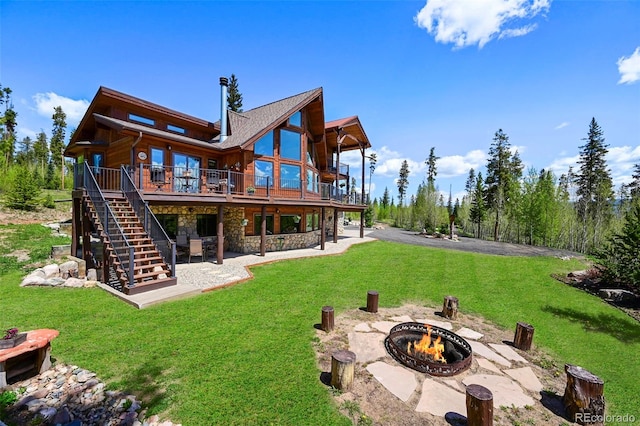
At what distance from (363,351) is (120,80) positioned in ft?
64.0

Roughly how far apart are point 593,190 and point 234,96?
43.0m

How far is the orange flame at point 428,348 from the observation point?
5309 millimetres

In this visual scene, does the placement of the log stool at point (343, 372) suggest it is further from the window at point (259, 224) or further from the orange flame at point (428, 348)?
the window at point (259, 224)

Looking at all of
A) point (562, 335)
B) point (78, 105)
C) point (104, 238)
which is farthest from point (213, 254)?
point (78, 105)

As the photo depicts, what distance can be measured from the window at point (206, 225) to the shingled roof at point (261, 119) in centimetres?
394

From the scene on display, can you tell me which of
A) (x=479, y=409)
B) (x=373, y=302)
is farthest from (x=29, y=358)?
(x=373, y=302)

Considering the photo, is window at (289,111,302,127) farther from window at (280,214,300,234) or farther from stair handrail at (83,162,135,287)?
stair handrail at (83,162,135,287)

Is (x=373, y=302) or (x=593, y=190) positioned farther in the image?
(x=593, y=190)

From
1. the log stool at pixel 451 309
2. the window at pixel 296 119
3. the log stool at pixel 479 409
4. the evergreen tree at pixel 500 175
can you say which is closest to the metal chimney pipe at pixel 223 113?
the window at pixel 296 119

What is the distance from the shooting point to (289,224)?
16.9m

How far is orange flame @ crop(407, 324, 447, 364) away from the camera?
209 inches

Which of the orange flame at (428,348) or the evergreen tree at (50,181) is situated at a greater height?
the evergreen tree at (50,181)

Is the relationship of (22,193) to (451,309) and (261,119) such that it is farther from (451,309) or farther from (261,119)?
(451,309)

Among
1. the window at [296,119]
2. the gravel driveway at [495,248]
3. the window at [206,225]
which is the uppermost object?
the window at [296,119]
